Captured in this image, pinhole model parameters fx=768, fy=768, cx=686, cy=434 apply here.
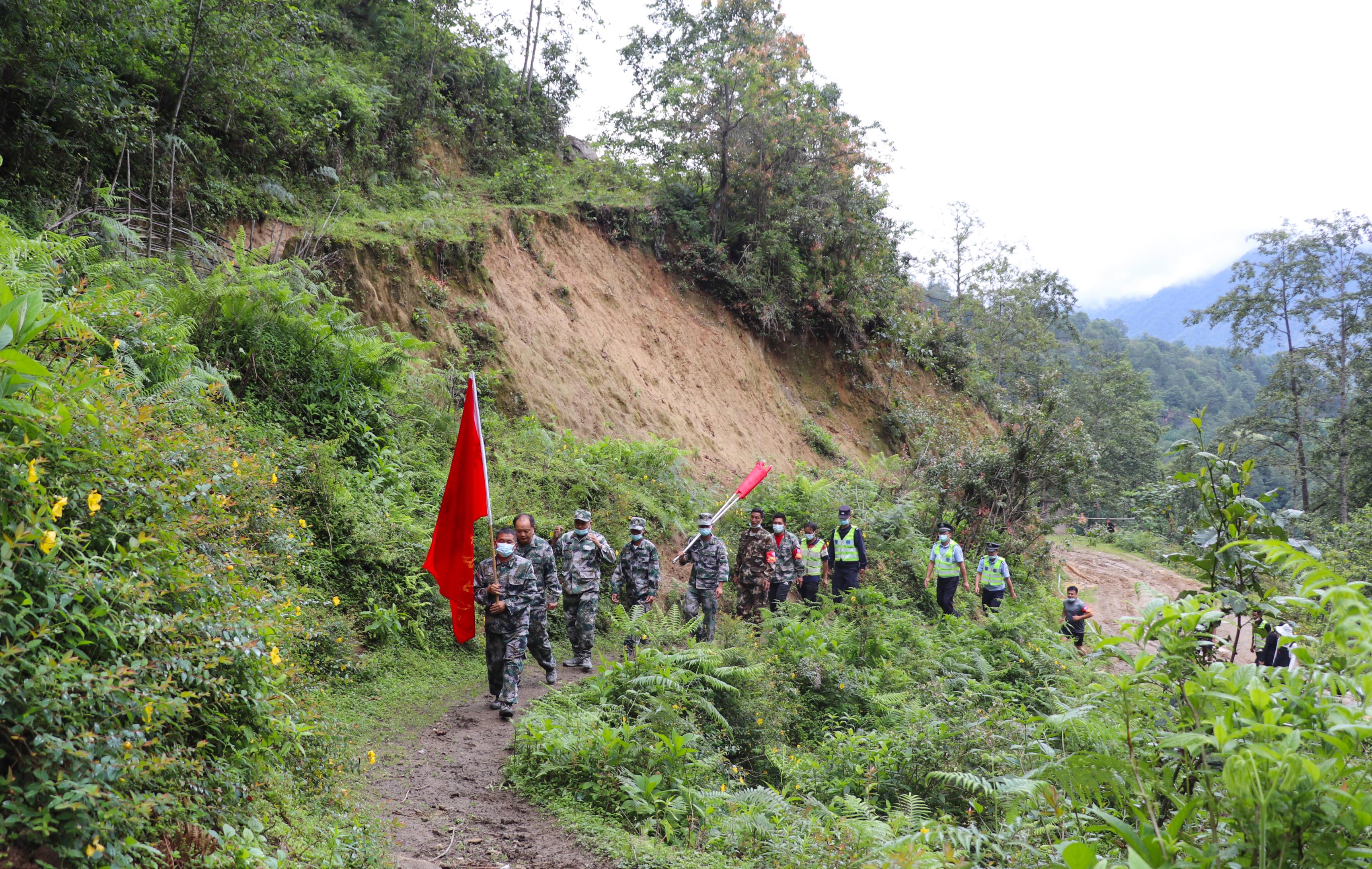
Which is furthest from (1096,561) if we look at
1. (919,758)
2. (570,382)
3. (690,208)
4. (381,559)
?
(381,559)

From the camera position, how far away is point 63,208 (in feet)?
30.8

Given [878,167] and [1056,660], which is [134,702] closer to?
[1056,660]

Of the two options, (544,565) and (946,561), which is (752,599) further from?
(544,565)

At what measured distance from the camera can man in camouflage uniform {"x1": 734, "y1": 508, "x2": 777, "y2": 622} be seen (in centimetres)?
1162

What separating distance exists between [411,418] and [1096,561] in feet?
78.1

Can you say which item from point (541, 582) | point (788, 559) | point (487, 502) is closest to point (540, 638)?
point (541, 582)

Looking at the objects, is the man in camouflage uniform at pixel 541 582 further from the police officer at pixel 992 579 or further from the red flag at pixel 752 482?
the police officer at pixel 992 579

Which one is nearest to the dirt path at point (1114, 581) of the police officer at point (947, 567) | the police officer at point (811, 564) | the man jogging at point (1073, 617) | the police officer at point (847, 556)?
the man jogging at point (1073, 617)

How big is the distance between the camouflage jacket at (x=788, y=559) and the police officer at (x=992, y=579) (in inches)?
139

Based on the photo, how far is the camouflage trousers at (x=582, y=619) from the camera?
9.24m

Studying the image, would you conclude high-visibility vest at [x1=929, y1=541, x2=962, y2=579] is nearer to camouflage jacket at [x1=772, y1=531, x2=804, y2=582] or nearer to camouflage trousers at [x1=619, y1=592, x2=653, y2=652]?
camouflage jacket at [x1=772, y1=531, x2=804, y2=582]

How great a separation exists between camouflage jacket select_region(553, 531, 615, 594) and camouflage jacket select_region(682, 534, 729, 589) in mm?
1814

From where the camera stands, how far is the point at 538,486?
1143 cm

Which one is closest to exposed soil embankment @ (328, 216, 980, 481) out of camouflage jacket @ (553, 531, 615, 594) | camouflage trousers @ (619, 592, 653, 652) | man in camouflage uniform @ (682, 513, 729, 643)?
camouflage trousers @ (619, 592, 653, 652)
